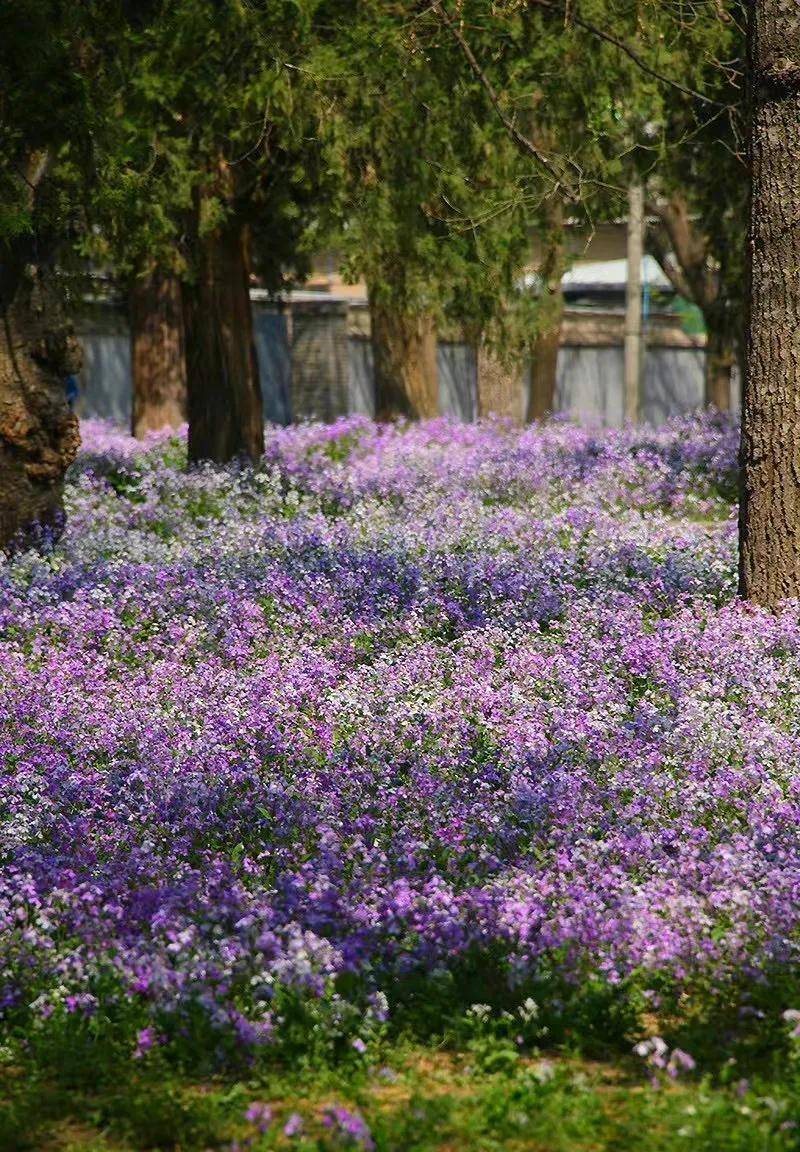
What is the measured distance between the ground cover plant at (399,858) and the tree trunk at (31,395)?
3.68 feet

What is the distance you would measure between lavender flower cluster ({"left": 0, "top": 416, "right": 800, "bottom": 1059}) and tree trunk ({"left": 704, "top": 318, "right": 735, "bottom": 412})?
9.96 meters

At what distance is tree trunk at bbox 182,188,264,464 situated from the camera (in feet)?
58.0

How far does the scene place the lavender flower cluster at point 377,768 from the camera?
5.24m

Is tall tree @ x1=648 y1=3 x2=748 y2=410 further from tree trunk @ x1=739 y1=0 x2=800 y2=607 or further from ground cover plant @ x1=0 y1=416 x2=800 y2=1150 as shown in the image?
ground cover plant @ x1=0 y1=416 x2=800 y2=1150

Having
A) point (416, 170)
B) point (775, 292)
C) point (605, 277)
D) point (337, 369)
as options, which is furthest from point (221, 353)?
point (605, 277)

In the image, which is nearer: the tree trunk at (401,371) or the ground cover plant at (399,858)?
the ground cover plant at (399,858)

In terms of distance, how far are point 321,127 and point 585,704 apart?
8097mm

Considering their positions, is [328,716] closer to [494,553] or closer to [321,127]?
[494,553]

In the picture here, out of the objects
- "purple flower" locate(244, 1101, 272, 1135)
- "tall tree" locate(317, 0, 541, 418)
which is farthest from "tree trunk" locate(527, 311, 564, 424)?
"purple flower" locate(244, 1101, 272, 1135)

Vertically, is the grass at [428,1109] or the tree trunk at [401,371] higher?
the tree trunk at [401,371]

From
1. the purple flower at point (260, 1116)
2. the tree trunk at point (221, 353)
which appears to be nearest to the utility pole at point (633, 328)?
the tree trunk at point (221, 353)

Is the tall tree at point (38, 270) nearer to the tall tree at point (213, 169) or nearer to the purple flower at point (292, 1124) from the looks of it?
the tall tree at point (213, 169)

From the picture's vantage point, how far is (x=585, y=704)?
806cm

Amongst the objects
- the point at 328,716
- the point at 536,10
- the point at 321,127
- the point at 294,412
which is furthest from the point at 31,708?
the point at 294,412
